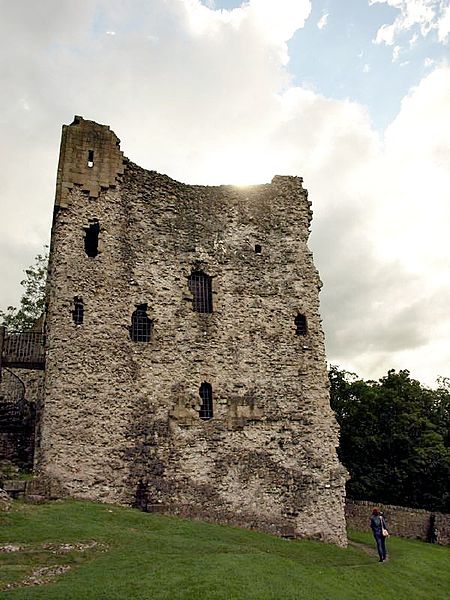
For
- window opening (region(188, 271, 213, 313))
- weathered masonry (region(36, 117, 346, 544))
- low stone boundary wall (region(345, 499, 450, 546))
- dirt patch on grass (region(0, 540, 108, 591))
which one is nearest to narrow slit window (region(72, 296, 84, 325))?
weathered masonry (region(36, 117, 346, 544))

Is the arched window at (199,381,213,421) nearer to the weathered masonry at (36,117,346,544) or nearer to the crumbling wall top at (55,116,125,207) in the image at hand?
the weathered masonry at (36,117,346,544)

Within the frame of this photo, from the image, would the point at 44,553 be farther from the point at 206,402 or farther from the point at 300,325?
the point at 300,325

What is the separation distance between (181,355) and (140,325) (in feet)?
6.29

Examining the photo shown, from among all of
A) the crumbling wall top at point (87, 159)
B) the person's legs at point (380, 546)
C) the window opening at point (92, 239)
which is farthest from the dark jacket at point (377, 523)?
the crumbling wall top at point (87, 159)

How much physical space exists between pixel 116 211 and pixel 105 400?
737 centimetres

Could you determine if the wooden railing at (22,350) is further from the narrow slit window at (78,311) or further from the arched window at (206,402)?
the arched window at (206,402)

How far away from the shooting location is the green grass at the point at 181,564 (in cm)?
998

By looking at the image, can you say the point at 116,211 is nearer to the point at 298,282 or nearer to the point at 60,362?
the point at 60,362

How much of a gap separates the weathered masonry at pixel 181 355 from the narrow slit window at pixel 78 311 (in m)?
0.08

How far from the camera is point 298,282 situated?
22781 mm

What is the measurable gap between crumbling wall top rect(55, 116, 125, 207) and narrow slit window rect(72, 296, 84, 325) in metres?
3.80

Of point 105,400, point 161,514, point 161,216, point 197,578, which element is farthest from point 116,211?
point 197,578

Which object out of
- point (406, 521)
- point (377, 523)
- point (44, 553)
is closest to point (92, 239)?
point (44, 553)

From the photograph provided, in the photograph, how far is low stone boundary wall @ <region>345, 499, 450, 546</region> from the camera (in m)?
27.7
